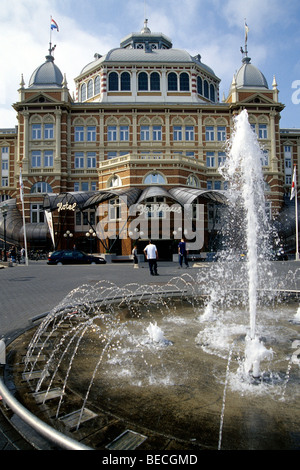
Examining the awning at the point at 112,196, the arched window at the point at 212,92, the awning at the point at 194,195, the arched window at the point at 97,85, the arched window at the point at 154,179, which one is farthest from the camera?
the arched window at the point at 212,92

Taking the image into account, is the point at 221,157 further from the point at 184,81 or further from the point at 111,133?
the point at 111,133

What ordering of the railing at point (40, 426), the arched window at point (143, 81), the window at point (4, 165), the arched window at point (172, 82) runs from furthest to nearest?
the window at point (4, 165), the arched window at point (172, 82), the arched window at point (143, 81), the railing at point (40, 426)

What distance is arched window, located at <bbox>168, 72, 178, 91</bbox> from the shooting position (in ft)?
131

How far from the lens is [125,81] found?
39844 mm

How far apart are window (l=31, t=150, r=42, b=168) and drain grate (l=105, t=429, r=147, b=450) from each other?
37.1 metres

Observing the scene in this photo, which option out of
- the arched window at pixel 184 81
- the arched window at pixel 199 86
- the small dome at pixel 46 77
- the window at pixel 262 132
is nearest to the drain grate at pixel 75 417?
the window at pixel 262 132

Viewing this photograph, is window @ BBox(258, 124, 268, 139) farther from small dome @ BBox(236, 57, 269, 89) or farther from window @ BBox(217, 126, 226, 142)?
small dome @ BBox(236, 57, 269, 89)

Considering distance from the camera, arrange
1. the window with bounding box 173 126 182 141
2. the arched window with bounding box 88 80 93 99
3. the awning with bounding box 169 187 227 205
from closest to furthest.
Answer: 1. the awning with bounding box 169 187 227 205
2. the window with bounding box 173 126 182 141
3. the arched window with bounding box 88 80 93 99

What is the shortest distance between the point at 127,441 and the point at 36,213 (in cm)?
3544

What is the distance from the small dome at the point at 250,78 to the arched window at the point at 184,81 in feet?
20.7

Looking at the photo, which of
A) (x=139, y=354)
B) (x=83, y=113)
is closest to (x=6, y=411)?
(x=139, y=354)

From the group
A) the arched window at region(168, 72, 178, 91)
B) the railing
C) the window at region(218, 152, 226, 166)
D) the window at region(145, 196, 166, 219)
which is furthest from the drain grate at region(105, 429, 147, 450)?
the arched window at region(168, 72, 178, 91)

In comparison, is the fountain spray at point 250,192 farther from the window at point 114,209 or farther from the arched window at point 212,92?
the arched window at point 212,92

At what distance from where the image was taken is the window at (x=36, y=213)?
1399 inches
